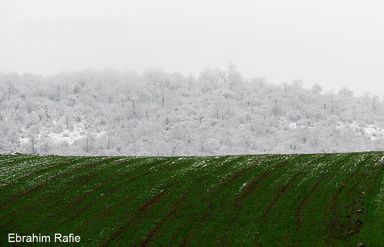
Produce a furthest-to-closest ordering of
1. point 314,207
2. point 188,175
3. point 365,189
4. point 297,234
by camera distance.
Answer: point 188,175, point 365,189, point 314,207, point 297,234

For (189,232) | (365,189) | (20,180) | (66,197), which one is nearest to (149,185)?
(66,197)

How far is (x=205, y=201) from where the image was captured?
4034cm

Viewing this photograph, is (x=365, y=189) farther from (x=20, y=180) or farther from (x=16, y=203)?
(x=20, y=180)

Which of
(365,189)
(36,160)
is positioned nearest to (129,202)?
(365,189)

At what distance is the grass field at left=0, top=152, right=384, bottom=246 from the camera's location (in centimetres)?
3334

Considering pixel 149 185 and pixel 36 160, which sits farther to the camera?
pixel 36 160

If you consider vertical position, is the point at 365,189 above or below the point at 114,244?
above

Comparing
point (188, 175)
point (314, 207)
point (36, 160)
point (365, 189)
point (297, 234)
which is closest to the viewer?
point (297, 234)

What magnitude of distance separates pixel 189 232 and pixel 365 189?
16.6 meters

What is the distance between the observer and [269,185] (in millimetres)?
43531

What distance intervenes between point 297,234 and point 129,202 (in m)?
15.7

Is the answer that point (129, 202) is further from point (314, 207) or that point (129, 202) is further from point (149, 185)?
point (314, 207)

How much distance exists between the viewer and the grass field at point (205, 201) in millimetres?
33344

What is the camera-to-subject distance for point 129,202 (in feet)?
134
